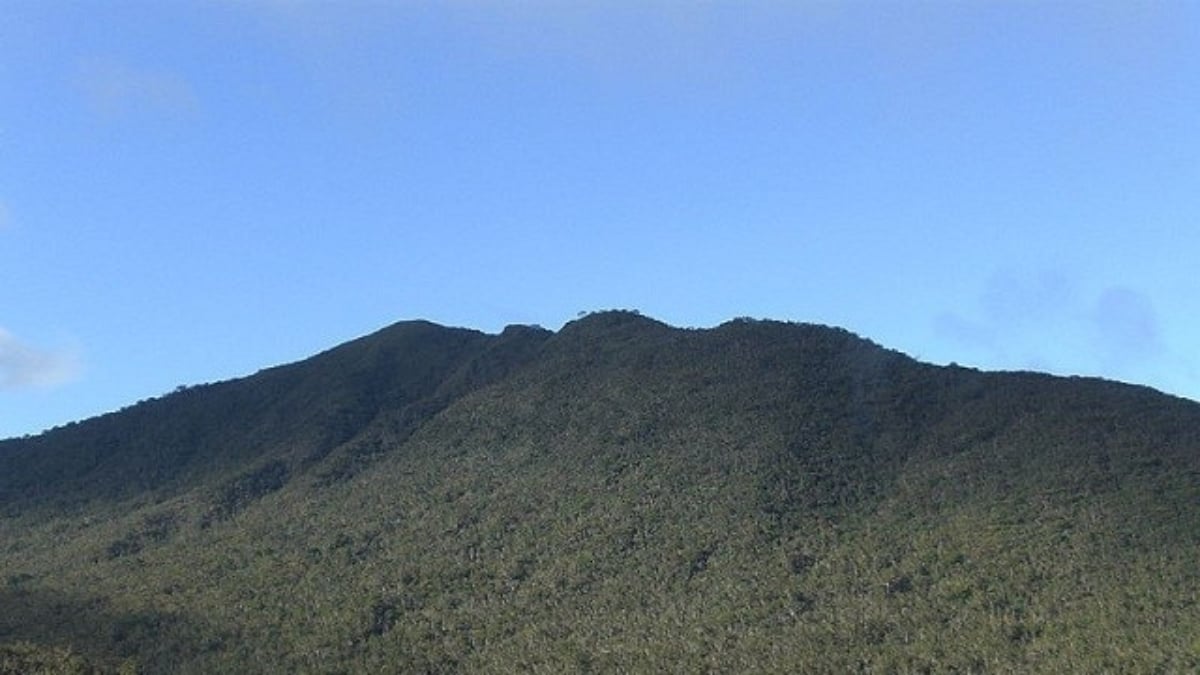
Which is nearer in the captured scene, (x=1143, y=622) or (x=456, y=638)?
(x=1143, y=622)

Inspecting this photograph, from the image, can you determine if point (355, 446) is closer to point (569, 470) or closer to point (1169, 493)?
point (569, 470)

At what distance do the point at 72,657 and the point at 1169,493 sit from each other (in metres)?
30.2

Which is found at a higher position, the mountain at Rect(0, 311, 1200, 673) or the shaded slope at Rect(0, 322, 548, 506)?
the shaded slope at Rect(0, 322, 548, 506)

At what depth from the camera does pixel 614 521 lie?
5016 centimetres

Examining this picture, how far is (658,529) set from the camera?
48969 mm

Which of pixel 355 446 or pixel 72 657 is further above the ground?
pixel 355 446

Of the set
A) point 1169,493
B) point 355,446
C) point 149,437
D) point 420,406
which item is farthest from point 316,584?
point 149,437

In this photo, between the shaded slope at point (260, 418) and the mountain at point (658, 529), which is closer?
the mountain at point (658, 529)

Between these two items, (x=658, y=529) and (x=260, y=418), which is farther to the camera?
(x=260, y=418)

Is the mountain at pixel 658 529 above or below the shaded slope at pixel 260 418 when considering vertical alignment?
below

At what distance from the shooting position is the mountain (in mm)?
38719

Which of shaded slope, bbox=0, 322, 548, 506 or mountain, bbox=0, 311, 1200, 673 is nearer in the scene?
mountain, bbox=0, 311, 1200, 673

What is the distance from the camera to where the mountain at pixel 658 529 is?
127 feet

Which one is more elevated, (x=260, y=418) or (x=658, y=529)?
(x=260, y=418)
